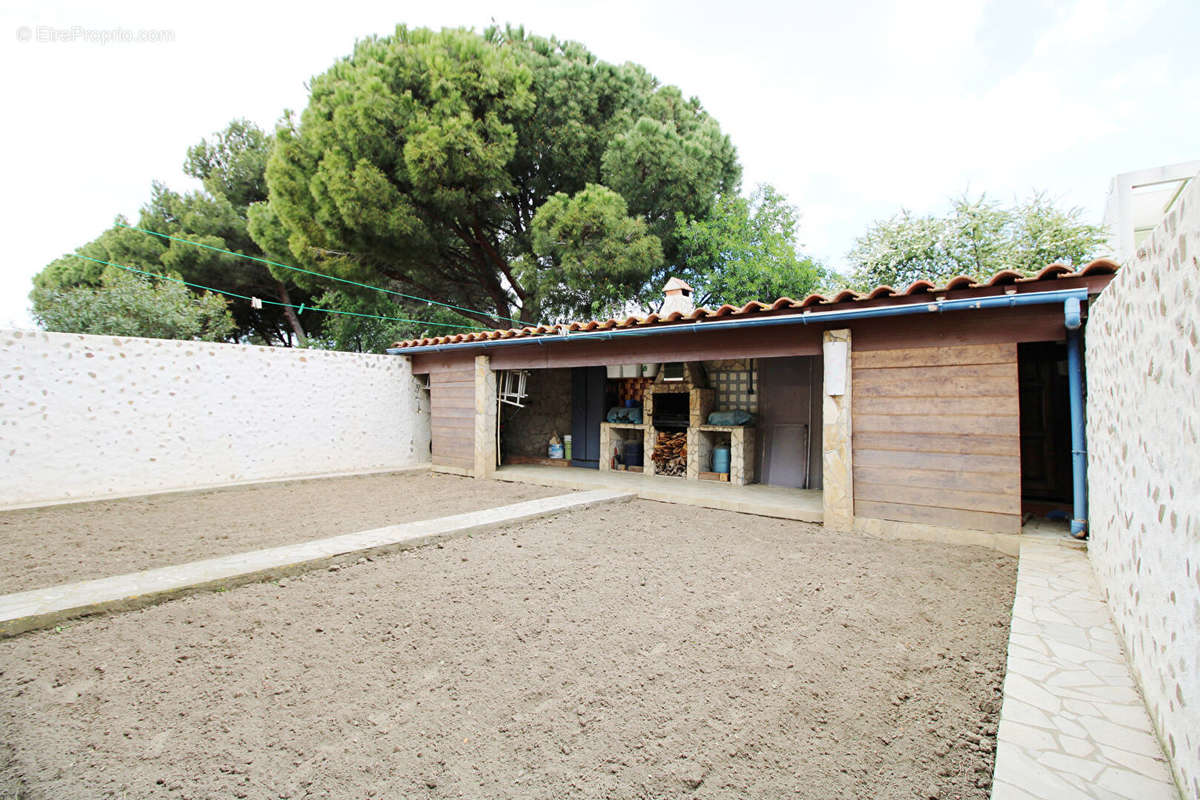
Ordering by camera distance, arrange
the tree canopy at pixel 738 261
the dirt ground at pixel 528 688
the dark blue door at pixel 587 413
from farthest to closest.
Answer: the tree canopy at pixel 738 261 → the dark blue door at pixel 587 413 → the dirt ground at pixel 528 688

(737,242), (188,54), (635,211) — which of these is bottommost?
(737,242)

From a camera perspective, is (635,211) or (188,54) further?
(635,211)

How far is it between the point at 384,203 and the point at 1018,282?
33.4 ft

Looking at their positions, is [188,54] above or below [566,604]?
above

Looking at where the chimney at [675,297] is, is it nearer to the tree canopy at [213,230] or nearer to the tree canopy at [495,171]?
the tree canopy at [495,171]

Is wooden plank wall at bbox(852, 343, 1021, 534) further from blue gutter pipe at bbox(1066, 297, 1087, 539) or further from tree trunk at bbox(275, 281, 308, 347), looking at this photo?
tree trunk at bbox(275, 281, 308, 347)

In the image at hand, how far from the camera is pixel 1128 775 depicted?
5.74 ft

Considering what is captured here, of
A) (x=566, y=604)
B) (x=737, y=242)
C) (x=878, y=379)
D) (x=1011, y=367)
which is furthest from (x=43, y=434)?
(x=737, y=242)

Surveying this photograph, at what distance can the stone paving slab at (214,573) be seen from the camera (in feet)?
10.3

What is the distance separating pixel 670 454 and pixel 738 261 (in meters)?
5.88

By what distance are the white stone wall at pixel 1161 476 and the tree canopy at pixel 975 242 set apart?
36.0 ft

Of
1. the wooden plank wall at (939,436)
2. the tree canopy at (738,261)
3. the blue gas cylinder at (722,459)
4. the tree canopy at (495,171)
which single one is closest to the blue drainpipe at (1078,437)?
the wooden plank wall at (939,436)

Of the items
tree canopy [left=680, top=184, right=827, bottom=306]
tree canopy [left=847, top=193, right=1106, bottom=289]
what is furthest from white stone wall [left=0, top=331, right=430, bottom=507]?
tree canopy [left=847, top=193, right=1106, bottom=289]

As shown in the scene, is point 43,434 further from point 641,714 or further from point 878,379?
point 878,379
